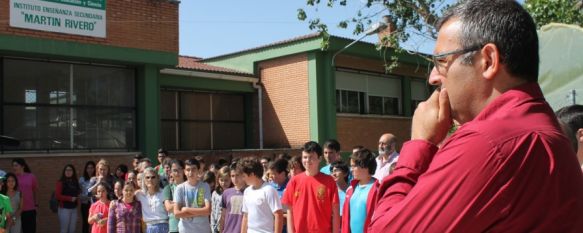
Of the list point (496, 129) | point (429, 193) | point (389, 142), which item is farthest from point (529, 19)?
point (389, 142)

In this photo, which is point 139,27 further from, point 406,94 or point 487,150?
point 487,150

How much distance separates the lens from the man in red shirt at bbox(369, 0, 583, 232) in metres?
1.29

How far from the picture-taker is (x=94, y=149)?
14.9 metres

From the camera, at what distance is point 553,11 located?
8.57 metres

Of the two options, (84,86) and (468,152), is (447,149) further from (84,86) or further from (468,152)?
(84,86)

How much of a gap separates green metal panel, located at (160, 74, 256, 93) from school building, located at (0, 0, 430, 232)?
0.03 meters

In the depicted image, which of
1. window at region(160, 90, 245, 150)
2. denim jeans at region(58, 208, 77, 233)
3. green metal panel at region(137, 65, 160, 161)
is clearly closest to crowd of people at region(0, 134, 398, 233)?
denim jeans at region(58, 208, 77, 233)

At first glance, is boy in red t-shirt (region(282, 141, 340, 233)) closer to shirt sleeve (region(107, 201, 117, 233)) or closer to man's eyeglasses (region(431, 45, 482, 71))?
shirt sleeve (region(107, 201, 117, 233))

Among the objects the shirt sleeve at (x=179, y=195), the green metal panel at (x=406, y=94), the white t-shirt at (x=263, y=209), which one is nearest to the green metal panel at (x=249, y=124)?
the green metal panel at (x=406, y=94)

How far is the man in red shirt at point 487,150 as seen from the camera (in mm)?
1286

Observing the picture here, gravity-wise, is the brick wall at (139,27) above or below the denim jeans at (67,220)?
above

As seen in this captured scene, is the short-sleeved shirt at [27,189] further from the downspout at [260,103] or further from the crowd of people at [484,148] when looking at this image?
the crowd of people at [484,148]

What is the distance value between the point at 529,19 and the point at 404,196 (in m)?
0.54

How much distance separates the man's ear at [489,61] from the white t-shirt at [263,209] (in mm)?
5910
